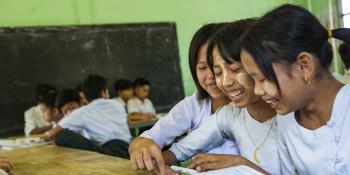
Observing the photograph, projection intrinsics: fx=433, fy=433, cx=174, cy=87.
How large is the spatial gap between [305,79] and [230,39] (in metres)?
0.31

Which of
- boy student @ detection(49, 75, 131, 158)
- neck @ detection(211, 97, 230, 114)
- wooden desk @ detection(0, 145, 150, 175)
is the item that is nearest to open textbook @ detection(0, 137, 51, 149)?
boy student @ detection(49, 75, 131, 158)

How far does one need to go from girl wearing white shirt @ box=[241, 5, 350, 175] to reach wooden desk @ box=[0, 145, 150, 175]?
1.51 ft

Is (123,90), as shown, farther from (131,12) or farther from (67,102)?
(67,102)

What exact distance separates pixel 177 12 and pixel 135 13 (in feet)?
2.10

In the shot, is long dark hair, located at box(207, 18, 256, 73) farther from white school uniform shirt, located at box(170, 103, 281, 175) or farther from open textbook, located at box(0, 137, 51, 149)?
open textbook, located at box(0, 137, 51, 149)

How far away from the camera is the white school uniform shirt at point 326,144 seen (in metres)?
0.98

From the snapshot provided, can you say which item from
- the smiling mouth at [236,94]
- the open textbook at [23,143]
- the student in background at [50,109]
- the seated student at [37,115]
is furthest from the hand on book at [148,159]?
the seated student at [37,115]

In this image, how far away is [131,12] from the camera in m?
5.32

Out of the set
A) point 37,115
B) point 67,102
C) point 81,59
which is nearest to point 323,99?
point 67,102

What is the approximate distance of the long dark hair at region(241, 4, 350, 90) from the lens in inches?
37.6

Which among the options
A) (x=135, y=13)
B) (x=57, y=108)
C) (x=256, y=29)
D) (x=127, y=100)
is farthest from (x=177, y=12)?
(x=256, y=29)

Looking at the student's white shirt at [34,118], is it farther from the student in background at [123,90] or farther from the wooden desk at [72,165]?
the wooden desk at [72,165]

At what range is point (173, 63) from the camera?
5527mm

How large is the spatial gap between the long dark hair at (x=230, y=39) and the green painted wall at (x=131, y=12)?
2.81m
